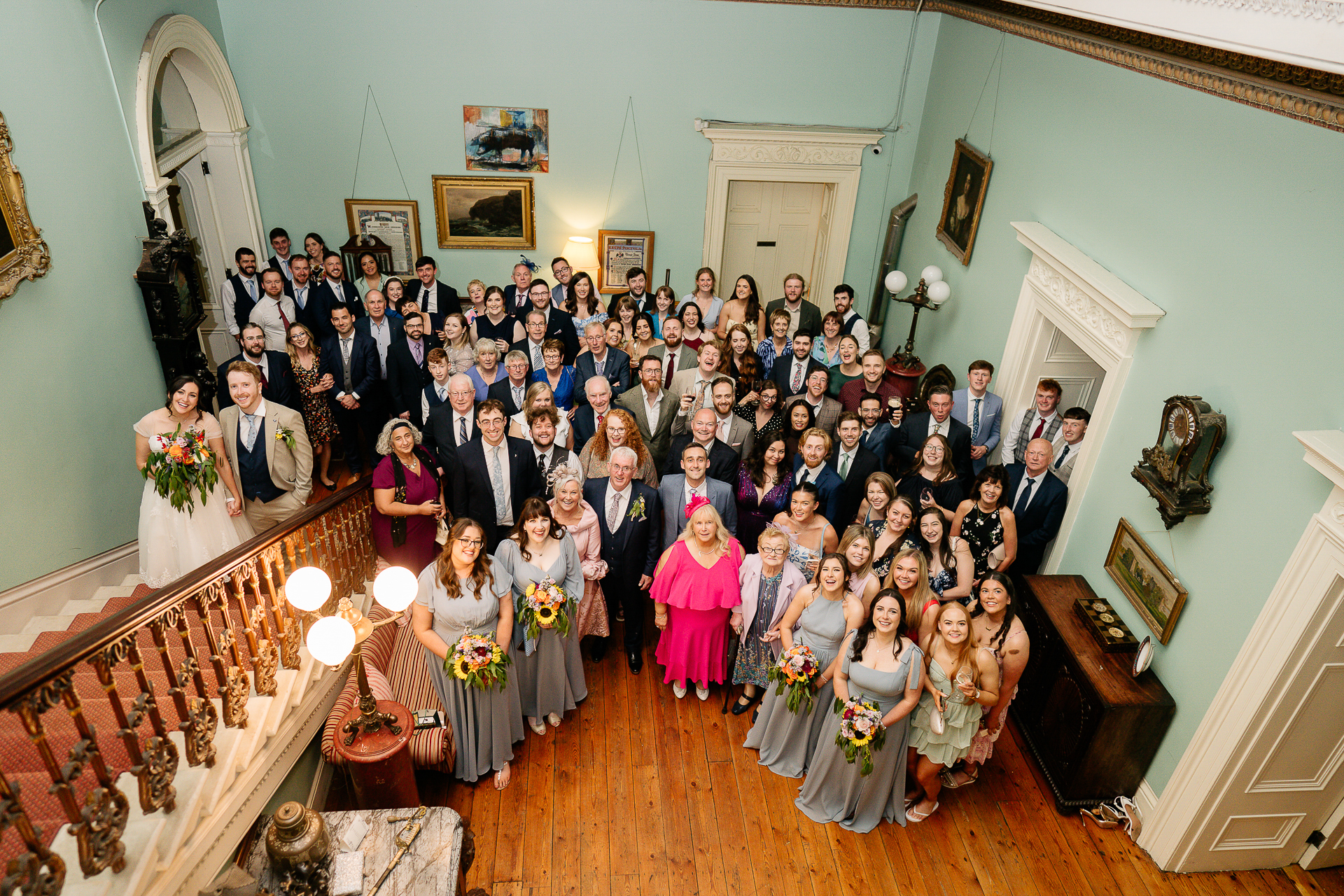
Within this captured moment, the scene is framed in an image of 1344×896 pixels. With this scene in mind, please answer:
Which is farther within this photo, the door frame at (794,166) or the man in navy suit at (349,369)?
the door frame at (794,166)

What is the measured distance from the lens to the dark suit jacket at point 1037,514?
19.9 ft

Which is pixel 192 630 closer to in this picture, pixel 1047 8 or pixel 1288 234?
pixel 1288 234

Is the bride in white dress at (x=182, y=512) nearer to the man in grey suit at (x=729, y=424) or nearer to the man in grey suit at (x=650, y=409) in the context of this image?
the man in grey suit at (x=650, y=409)

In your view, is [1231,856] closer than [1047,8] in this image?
Yes

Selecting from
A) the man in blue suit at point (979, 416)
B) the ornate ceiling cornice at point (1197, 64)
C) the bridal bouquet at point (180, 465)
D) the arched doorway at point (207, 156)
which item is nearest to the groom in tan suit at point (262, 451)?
the bridal bouquet at point (180, 465)

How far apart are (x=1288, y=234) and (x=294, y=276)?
834 cm

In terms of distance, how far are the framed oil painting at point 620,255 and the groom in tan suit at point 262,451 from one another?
205 inches

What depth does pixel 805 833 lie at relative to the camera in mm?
5180

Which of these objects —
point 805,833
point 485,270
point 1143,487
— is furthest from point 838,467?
point 485,270

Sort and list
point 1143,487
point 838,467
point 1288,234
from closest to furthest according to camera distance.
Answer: point 1288,234 → point 1143,487 → point 838,467

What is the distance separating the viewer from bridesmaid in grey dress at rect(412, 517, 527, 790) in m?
4.75

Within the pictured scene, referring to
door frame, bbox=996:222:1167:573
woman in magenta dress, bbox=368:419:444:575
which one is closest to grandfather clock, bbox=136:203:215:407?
woman in magenta dress, bbox=368:419:444:575

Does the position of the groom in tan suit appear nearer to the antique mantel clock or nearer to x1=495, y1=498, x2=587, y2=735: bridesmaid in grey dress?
x1=495, y1=498, x2=587, y2=735: bridesmaid in grey dress

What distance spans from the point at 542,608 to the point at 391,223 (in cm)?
677
